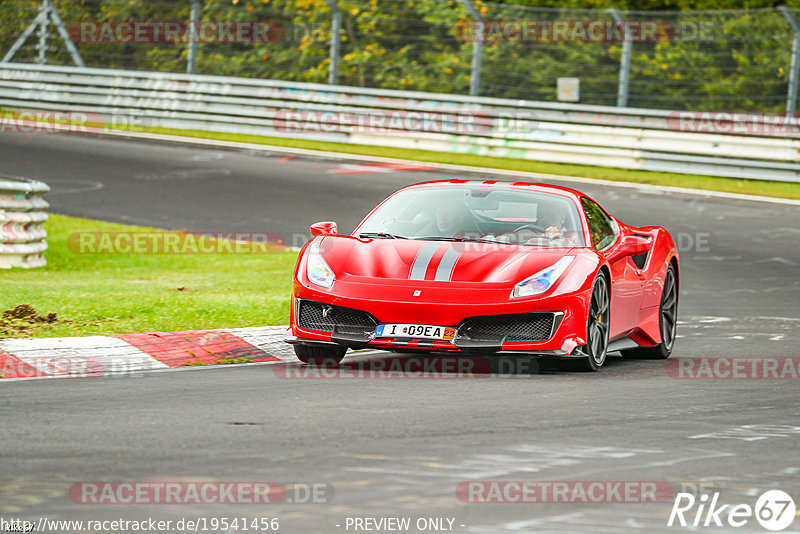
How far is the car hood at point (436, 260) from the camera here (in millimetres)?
8555

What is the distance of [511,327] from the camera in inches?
332

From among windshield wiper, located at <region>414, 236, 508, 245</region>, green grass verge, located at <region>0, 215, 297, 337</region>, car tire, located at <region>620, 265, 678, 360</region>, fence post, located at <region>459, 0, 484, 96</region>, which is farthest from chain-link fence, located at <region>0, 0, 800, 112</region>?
windshield wiper, located at <region>414, 236, 508, 245</region>

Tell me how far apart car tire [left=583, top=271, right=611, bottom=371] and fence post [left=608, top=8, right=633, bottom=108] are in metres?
14.8

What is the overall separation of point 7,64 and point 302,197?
11.8 m

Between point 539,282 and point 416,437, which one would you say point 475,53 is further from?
point 416,437

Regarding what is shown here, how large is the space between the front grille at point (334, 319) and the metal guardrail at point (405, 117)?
48.9ft

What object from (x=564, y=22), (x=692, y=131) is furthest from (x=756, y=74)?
(x=564, y=22)

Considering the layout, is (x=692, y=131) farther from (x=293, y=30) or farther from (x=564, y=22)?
(x=293, y=30)

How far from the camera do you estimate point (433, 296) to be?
27.6ft

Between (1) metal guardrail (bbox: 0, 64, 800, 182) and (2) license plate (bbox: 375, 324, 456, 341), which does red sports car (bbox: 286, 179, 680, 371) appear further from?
(1) metal guardrail (bbox: 0, 64, 800, 182)

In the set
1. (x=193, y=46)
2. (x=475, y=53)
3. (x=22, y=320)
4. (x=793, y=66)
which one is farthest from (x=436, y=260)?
(x=193, y=46)

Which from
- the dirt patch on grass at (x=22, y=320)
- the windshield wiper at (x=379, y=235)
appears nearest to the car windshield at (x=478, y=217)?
the windshield wiper at (x=379, y=235)

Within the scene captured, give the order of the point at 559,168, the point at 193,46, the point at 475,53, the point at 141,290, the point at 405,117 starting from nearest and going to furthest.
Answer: the point at 141,290 < the point at 559,168 < the point at 475,53 < the point at 405,117 < the point at 193,46

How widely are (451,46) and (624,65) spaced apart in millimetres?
3304
